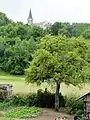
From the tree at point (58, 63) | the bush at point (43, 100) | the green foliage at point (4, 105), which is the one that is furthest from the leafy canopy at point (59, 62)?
the green foliage at point (4, 105)

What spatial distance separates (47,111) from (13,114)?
10.3 feet

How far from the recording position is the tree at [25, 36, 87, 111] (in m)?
27.5

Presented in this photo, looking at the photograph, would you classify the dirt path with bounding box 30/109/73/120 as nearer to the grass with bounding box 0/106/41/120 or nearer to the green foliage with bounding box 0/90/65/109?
the grass with bounding box 0/106/41/120

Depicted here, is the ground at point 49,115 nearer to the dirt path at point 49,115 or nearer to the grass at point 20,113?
the dirt path at point 49,115

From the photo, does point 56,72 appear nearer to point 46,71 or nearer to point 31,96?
point 46,71

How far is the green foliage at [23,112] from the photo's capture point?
24.6 m

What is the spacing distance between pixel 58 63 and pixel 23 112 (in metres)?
4.40

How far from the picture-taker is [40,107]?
93.0 ft

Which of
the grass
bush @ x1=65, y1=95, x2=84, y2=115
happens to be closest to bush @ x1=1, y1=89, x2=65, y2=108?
bush @ x1=65, y1=95, x2=84, y2=115

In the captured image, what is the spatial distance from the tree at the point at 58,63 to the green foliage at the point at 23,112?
2042mm

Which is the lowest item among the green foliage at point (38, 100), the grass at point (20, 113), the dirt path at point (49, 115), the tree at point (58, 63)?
the dirt path at point (49, 115)

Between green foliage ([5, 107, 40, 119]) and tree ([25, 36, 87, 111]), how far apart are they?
204 centimetres

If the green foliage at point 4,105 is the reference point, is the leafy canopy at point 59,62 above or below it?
above

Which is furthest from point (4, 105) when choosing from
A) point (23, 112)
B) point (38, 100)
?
point (23, 112)
